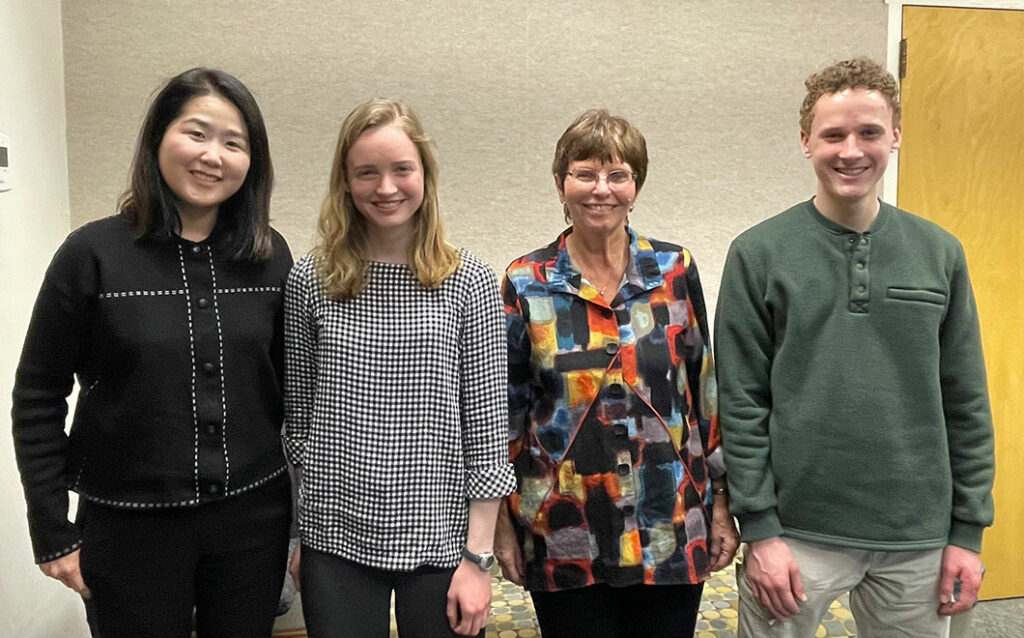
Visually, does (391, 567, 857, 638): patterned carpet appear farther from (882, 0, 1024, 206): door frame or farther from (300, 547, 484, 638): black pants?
(882, 0, 1024, 206): door frame

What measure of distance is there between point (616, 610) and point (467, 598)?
333 mm

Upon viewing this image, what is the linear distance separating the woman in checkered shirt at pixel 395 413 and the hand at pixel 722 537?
17.0 inches

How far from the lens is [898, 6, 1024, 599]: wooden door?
2609 mm

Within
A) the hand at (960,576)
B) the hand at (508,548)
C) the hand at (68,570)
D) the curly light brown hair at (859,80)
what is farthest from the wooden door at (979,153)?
the hand at (68,570)

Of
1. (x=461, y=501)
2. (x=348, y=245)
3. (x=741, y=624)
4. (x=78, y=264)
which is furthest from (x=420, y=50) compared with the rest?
(x=741, y=624)

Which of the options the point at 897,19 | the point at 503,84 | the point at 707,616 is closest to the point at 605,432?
the point at 707,616

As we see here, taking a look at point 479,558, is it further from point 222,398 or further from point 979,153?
point 979,153

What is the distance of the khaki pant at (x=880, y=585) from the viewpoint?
1342 millimetres

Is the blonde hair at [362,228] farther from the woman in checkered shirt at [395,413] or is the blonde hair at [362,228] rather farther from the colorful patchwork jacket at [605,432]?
the colorful patchwork jacket at [605,432]

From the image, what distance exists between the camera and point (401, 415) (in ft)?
4.01

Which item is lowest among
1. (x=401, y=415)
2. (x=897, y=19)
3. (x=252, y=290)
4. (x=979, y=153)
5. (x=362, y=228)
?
(x=401, y=415)

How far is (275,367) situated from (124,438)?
0.26 metres

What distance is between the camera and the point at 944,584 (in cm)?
134

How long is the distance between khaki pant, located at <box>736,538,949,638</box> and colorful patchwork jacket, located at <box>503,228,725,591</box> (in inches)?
7.5
